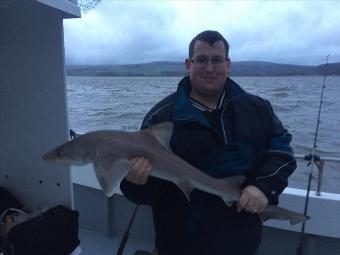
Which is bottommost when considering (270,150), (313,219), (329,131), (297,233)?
(329,131)

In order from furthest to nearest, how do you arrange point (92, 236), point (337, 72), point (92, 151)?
point (337, 72) < point (92, 236) < point (92, 151)

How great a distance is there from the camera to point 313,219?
354 cm

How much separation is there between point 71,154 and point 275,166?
1392 mm

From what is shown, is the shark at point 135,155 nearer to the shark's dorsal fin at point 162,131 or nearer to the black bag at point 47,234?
the shark's dorsal fin at point 162,131

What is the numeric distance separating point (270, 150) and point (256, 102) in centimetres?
37

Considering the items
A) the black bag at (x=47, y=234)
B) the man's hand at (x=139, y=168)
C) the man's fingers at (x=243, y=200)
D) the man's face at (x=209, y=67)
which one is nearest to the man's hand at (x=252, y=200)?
the man's fingers at (x=243, y=200)

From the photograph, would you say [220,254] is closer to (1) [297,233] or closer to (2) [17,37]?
(1) [297,233]

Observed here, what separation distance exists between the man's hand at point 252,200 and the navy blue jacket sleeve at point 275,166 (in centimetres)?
4

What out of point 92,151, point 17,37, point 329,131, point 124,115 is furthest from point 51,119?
point 329,131

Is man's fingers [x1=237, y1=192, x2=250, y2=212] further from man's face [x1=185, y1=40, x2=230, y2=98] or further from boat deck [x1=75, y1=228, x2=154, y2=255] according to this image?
boat deck [x1=75, y1=228, x2=154, y2=255]

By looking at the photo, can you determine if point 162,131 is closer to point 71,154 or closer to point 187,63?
point 71,154

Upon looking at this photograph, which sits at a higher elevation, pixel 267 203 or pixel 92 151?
pixel 92 151

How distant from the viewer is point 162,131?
240 cm

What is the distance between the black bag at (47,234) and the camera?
2666 mm
